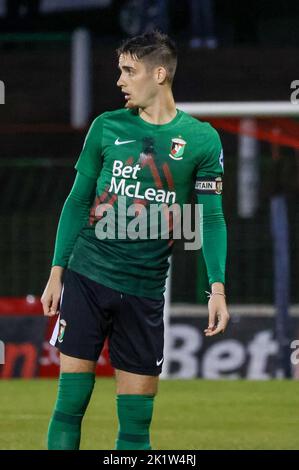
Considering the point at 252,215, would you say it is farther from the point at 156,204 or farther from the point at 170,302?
the point at 156,204

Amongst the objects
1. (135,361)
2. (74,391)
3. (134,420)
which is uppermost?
(135,361)

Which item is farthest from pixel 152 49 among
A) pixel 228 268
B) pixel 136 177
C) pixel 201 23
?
pixel 201 23

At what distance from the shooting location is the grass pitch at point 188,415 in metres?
8.38

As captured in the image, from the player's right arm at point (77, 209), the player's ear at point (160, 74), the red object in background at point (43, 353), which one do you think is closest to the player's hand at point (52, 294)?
the player's right arm at point (77, 209)

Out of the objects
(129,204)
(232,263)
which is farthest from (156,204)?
(232,263)

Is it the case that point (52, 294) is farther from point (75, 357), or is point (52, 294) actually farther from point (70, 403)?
point (70, 403)

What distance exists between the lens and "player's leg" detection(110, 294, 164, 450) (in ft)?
21.0

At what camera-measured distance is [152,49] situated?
6.37 meters

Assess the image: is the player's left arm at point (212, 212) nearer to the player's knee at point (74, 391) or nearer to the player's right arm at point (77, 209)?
the player's right arm at point (77, 209)

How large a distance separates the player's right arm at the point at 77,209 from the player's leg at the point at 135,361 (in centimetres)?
30

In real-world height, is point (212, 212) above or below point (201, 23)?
below

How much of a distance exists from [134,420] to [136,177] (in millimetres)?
1036

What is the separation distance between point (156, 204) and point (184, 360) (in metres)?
6.07

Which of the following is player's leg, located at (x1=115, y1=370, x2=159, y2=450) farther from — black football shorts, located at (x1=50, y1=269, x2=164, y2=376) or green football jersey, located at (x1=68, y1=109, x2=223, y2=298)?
green football jersey, located at (x1=68, y1=109, x2=223, y2=298)
